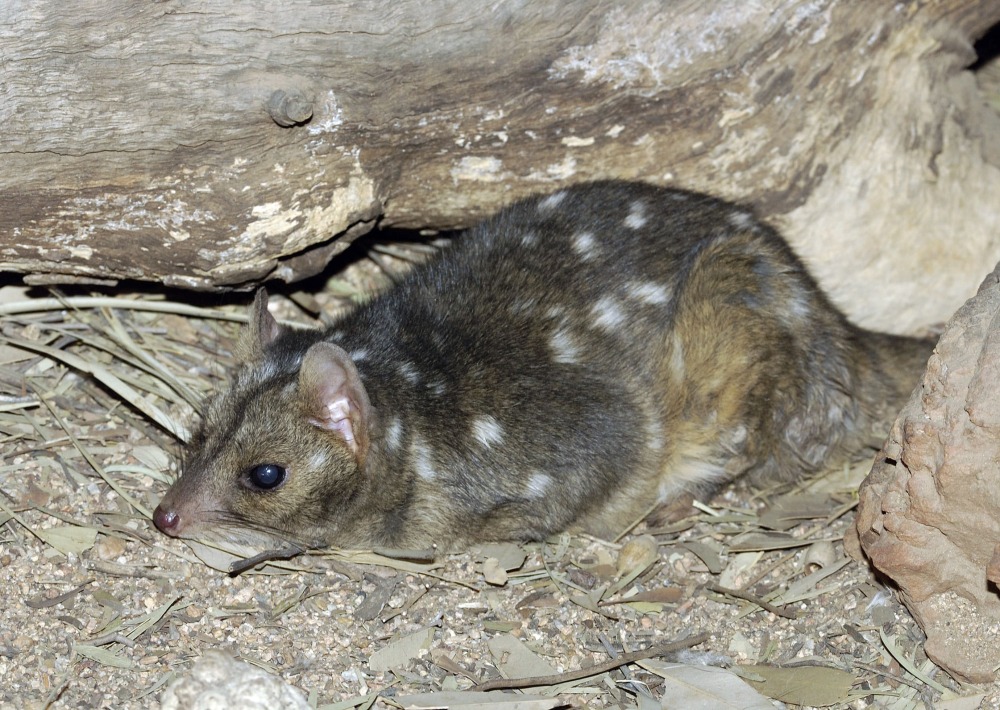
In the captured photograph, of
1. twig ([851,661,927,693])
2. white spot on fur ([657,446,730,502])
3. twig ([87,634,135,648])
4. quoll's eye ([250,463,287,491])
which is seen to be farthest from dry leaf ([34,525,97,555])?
twig ([851,661,927,693])

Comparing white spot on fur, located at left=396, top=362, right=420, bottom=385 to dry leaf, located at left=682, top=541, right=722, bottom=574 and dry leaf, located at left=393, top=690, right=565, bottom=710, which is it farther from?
dry leaf, located at left=682, top=541, right=722, bottom=574

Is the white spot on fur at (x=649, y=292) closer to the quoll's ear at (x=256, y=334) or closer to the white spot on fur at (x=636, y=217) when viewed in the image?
the white spot on fur at (x=636, y=217)

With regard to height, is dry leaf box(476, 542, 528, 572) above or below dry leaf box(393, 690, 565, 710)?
below

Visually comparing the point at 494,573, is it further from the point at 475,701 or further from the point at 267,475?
the point at 267,475

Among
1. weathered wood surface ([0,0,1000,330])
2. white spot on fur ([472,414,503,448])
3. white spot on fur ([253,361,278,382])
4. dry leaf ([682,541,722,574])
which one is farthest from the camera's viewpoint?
dry leaf ([682,541,722,574])

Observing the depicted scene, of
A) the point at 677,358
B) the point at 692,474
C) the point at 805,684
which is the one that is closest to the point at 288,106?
the point at 677,358

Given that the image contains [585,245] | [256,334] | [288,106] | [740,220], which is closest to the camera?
[288,106]

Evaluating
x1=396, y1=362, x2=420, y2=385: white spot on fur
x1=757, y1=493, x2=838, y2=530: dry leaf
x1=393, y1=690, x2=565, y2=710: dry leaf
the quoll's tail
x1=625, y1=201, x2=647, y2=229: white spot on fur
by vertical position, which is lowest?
x1=393, y1=690, x2=565, y2=710: dry leaf
